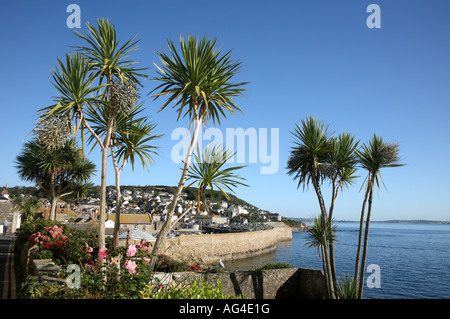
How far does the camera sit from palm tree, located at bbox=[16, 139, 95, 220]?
16.7 m

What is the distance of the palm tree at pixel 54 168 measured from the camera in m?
16.7

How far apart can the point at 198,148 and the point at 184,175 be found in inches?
30.7

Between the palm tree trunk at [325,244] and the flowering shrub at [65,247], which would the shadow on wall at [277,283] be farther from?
the flowering shrub at [65,247]

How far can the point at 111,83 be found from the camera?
736cm

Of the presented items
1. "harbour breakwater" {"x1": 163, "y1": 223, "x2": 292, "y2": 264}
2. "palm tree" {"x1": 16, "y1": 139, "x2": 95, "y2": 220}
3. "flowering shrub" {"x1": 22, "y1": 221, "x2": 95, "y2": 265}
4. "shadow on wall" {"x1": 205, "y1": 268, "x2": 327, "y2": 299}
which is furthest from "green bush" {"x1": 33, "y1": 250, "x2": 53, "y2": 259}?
"harbour breakwater" {"x1": 163, "y1": 223, "x2": 292, "y2": 264}

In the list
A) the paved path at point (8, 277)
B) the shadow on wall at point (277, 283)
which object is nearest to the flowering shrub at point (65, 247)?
the paved path at point (8, 277)

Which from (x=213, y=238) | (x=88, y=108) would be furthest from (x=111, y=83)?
(x=213, y=238)

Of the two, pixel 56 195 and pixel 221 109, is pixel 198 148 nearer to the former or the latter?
pixel 221 109

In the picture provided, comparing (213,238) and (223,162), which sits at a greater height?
(223,162)

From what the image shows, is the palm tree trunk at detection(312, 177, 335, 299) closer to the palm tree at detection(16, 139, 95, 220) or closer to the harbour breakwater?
the palm tree at detection(16, 139, 95, 220)

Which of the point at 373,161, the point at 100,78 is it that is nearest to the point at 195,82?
the point at 100,78

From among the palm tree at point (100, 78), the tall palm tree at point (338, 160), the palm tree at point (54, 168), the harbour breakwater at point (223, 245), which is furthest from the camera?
the harbour breakwater at point (223, 245)
